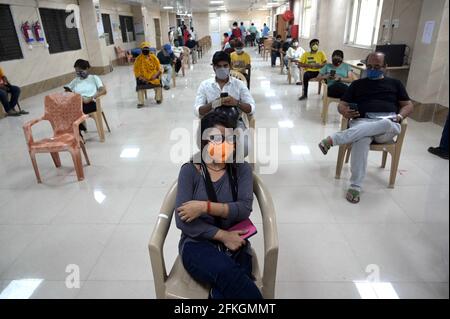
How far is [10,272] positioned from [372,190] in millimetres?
2728

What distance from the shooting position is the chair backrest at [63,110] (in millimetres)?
3074

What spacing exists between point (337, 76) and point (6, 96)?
215 inches

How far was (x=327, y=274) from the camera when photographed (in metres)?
1.73

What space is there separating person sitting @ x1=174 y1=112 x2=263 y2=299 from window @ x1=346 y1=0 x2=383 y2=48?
6.02m

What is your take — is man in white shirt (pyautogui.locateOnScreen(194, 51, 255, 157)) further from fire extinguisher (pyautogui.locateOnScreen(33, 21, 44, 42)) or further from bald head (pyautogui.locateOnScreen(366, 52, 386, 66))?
fire extinguisher (pyautogui.locateOnScreen(33, 21, 44, 42))

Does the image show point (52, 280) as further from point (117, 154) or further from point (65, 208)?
point (117, 154)

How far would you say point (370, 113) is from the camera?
99.9 inches

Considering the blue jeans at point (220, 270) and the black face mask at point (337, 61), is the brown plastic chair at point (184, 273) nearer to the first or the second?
the blue jeans at point (220, 270)

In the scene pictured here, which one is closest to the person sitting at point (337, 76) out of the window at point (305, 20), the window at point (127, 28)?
the window at point (305, 20)

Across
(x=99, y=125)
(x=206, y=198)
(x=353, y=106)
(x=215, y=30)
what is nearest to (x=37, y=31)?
(x=99, y=125)

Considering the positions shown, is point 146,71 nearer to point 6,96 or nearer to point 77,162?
point 6,96

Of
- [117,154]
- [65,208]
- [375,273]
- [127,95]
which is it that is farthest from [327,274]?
[127,95]

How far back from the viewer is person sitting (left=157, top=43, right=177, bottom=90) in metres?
6.82

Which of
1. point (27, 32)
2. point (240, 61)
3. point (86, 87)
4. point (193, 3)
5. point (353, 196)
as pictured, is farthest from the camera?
point (193, 3)
